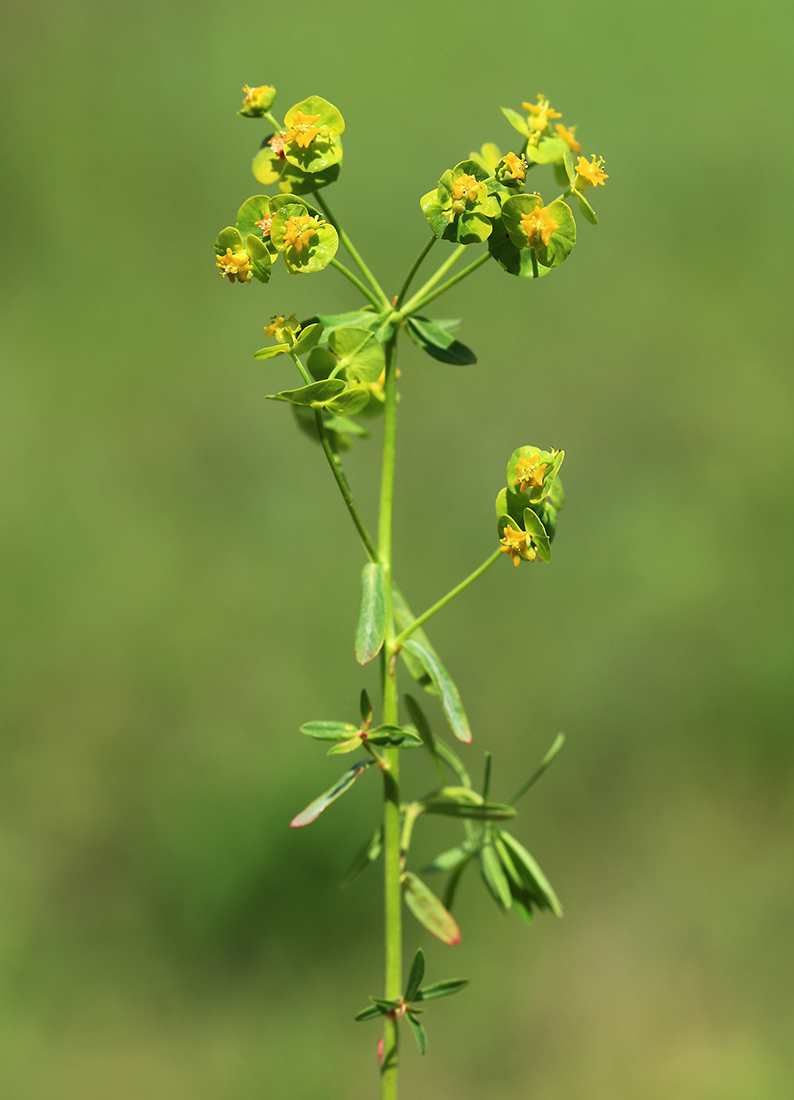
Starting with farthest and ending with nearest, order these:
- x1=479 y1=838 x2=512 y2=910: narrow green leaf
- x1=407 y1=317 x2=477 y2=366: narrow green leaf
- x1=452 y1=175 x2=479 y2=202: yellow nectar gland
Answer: x1=479 y1=838 x2=512 y2=910: narrow green leaf < x1=407 y1=317 x2=477 y2=366: narrow green leaf < x1=452 y1=175 x2=479 y2=202: yellow nectar gland

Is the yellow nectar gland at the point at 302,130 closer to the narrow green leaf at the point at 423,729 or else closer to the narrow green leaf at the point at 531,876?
the narrow green leaf at the point at 423,729


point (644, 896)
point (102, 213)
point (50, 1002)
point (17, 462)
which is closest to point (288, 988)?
point (50, 1002)

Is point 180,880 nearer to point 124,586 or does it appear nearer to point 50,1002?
point 50,1002

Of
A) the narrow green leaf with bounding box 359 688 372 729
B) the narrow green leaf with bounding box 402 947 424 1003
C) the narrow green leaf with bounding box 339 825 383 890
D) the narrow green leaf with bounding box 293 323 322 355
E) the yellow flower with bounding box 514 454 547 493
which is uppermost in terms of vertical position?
the narrow green leaf with bounding box 293 323 322 355

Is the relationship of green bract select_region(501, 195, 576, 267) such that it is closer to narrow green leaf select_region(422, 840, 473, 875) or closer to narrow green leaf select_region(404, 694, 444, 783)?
narrow green leaf select_region(404, 694, 444, 783)

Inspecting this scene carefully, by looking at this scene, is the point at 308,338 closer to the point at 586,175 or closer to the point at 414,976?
the point at 586,175

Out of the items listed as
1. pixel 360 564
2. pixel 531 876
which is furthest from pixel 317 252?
pixel 360 564

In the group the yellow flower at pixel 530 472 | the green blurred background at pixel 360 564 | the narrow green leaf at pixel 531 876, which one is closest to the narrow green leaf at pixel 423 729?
the narrow green leaf at pixel 531 876

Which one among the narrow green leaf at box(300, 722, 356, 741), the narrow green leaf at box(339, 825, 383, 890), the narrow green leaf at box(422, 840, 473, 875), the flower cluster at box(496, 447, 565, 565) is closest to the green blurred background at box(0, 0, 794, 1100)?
the narrow green leaf at box(422, 840, 473, 875)
